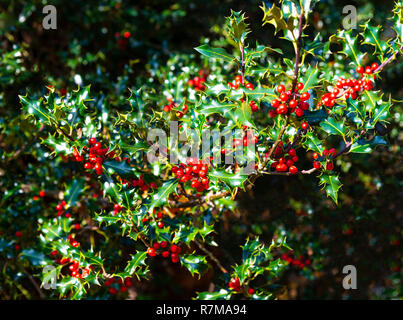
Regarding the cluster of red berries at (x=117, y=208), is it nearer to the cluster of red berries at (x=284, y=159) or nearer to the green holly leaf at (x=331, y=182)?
the cluster of red berries at (x=284, y=159)

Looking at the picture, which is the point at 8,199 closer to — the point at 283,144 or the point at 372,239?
the point at 283,144

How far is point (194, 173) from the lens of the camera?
174cm

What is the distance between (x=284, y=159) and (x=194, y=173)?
1.25ft

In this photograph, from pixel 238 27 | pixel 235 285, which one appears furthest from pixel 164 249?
pixel 238 27

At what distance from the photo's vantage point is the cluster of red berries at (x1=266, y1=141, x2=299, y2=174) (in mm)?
1684

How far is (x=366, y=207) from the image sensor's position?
3.11m

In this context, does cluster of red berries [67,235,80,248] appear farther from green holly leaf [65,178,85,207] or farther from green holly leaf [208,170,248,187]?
green holly leaf [208,170,248,187]

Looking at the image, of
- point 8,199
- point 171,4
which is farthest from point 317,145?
point 171,4

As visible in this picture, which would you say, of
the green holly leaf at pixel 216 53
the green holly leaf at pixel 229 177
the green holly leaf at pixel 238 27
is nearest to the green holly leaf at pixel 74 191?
the green holly leaf at pixel 229 177

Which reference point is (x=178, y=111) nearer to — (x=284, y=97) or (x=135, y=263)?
(x=284, y=97)

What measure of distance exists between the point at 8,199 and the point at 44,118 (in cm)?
111

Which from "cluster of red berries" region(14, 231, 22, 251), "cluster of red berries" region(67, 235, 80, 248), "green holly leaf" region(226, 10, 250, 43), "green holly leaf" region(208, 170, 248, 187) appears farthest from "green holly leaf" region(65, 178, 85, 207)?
"green holly leaf" region(226, 10, 250, 43)

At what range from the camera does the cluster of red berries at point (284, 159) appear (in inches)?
66.3

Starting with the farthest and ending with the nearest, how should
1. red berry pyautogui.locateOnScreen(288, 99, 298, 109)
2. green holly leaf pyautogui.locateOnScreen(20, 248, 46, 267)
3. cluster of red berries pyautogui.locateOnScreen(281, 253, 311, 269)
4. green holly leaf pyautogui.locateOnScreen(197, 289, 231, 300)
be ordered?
cluster of red berries pyautogui.locateOnScreen(281, 253, 311, 269) → green holly leaf pyautogui.locateOnScreen(20, 248, 46, 267) → green holly leaf pyautogui.locateOnScreen(197, 289, 231, 300) → red berry pyautogui.locateOnScreen(288, 99, 298, 109)
